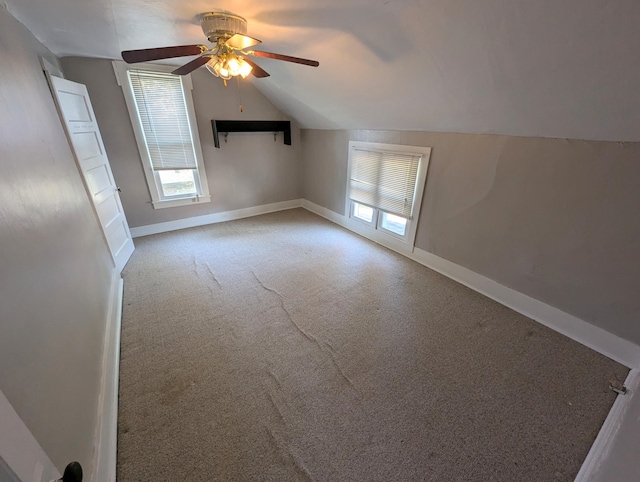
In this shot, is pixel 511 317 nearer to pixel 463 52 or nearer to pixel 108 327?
pixel 463 52

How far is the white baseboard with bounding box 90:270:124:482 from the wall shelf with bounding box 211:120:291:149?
2.73 meters

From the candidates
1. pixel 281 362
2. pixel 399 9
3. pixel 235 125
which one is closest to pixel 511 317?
pixel 281 362

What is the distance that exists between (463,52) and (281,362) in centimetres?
234

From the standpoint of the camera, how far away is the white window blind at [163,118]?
333cm

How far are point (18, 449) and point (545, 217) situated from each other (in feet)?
9.50

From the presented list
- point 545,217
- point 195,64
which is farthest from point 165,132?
point 545,217

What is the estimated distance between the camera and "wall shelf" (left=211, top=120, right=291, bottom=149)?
3.85 meters

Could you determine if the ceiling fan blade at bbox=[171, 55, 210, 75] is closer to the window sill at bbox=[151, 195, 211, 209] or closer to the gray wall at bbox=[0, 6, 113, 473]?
the gray wall at bbox=[0, 6, 113, 473]

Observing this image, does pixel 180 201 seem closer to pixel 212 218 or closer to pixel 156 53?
pixel 212 218

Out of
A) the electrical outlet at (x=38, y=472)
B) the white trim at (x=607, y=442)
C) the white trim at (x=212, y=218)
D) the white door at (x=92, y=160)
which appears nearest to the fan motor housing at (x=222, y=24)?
the white door at (x=92, y=160)

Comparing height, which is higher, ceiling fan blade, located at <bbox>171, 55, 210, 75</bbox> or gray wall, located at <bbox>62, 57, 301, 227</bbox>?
ceiling fan blade, located at <bbox>171, 55, 210, 75</bbox>

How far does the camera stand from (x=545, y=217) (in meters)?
2.10

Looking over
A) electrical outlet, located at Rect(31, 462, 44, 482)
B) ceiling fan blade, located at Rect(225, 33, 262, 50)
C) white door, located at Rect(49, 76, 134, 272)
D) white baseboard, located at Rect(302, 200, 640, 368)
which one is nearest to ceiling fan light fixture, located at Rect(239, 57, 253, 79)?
ceiling fan blade, located at Rect(225, 33, 262, 50)

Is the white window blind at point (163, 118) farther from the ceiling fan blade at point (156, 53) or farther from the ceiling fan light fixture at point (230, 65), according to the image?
the ceiling fan blade at point (156, 53)
